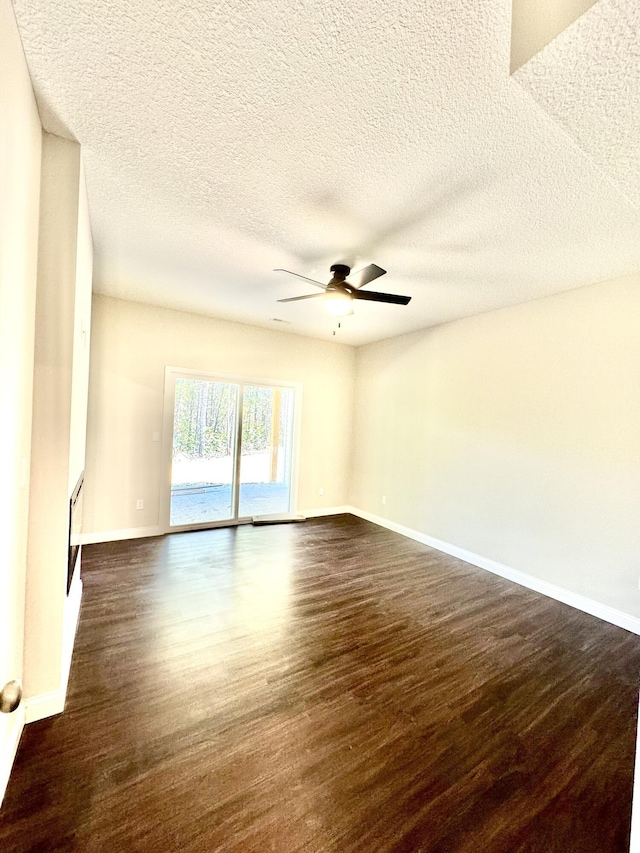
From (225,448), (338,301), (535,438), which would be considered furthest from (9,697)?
(535,438)

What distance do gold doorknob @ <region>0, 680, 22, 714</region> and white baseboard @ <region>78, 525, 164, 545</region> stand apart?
10.2ft

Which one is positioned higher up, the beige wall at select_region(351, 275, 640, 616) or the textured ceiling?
the textured ceiling

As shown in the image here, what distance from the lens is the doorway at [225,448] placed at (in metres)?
4.72

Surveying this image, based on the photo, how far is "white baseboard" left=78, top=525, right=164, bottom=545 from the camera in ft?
13.5

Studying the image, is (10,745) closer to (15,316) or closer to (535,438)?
(15,316)

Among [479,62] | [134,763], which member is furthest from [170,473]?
[479,62]

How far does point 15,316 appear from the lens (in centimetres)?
139

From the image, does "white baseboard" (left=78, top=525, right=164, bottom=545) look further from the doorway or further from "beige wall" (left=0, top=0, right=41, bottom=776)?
"beige wall" (left=0, top=0, right=41, bottom=776)

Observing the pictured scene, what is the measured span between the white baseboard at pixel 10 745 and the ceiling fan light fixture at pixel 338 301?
3013mm

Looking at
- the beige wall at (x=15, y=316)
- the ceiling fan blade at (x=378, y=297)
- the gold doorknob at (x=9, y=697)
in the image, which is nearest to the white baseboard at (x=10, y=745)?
the beige wall at (x=15, y=316)

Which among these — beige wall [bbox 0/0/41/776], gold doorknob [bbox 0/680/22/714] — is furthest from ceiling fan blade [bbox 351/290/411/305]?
gold doorknob [bbox 0/680/22/714]

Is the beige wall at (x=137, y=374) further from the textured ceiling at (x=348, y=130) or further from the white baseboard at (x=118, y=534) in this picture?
the textured ceiling at (x=348, y=130)

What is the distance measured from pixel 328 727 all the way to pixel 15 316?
7.73ft

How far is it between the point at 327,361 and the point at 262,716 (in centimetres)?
485
